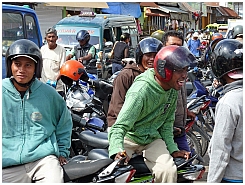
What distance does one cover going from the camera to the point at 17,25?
27.8ft

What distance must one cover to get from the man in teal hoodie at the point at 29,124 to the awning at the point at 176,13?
24.4m

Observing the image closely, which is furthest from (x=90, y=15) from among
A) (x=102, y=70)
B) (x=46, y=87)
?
(x=46, y=87)

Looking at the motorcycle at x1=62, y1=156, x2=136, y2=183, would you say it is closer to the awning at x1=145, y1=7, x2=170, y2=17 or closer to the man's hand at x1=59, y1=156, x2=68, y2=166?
the man's hand at x1=59, y1=156, x2=68, y2=166

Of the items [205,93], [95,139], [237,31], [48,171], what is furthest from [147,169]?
[237,31]

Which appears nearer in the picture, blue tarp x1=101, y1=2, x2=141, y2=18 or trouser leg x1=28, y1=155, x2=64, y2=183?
trouser leg x1=28, y1=155, x2=64, y2=183

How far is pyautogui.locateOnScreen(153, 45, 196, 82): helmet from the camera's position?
10.3ft

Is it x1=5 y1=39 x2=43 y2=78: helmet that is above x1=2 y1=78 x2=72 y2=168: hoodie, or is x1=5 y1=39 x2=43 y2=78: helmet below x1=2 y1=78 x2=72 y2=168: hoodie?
above

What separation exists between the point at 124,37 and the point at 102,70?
3.52ft

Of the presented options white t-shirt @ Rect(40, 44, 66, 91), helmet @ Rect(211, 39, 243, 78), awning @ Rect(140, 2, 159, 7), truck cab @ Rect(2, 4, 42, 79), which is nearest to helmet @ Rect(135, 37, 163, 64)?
helmet @ Rect(211, 39, 243, 78)

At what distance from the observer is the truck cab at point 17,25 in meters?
8.05

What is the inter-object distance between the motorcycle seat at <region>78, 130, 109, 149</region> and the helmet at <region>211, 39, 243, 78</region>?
58.6 inches

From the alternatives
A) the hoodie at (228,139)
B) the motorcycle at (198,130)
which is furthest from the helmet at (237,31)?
the hoodie at (228,139)

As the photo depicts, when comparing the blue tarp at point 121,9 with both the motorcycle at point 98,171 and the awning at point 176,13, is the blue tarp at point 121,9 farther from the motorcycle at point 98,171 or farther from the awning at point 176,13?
the motorcycle at point 98,171

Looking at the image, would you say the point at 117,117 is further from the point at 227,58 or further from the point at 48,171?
the point at 227,58
